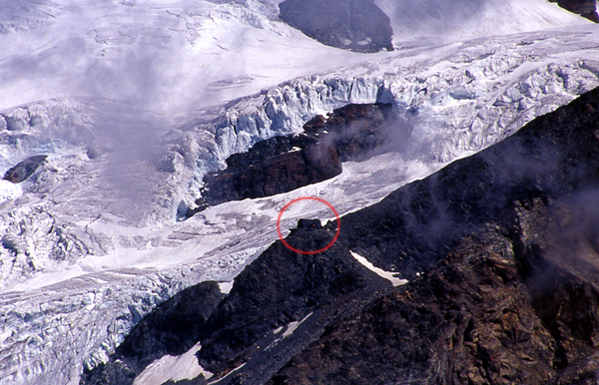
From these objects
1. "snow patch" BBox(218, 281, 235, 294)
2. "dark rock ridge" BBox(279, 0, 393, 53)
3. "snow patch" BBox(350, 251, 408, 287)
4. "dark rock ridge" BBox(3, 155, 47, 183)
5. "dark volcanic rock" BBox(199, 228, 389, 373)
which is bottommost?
"dark rock ridge" BBox(3, 155, 47, 183)

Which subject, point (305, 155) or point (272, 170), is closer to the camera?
point (272, 170)

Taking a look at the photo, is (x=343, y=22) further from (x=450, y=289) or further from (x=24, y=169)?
(x=450, y=289)

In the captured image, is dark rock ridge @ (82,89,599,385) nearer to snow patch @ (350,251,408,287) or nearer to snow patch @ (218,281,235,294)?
snow patch @ (350,251,408,287)

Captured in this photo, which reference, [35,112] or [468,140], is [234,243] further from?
[35,112]

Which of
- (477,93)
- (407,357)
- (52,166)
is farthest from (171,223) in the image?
(407,357)

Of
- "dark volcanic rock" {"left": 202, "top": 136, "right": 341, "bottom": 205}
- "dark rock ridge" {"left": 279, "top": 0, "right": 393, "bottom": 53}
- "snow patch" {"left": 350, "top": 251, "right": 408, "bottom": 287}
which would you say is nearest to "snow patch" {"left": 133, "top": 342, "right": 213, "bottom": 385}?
"snow patch" {"left": 350, "top": 251, "right": 408, "bottom": 287}

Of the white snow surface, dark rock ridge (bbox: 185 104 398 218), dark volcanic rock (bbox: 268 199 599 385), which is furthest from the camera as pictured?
dark rock ridge (bbox: 185 104 398 218)

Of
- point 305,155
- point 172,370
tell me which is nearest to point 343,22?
point 305,155
